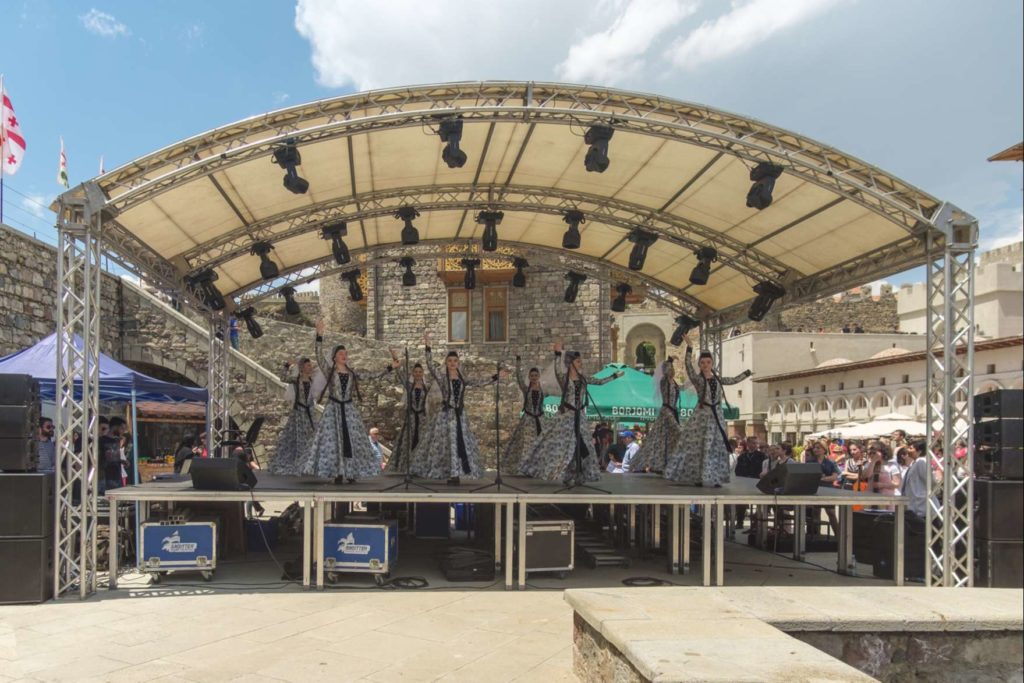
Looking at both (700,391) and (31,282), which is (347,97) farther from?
(31,282)

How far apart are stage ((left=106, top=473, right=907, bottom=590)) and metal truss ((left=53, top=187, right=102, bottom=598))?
258 millimetres

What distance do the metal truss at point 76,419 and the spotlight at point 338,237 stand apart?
3.24 meters

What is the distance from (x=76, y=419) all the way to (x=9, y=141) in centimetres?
1105

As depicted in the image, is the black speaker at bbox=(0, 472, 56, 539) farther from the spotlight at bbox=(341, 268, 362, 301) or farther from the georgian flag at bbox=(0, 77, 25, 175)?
the georgian flag at bbox=(0, 77, 25, 175)

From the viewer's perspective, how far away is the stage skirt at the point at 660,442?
1080 cm

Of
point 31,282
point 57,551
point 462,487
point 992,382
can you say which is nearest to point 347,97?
point 462,487

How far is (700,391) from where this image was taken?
967 centimetres

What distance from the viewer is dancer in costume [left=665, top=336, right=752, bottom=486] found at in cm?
934

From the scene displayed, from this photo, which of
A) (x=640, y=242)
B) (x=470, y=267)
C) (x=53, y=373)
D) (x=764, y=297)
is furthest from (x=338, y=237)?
(x=764, y=297)

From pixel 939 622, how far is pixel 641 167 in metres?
6.46

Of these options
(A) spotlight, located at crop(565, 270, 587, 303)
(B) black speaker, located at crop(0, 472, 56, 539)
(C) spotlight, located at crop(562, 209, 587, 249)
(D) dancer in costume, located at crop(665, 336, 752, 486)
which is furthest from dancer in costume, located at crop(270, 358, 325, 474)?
(D) dancer in costume, located at crop(665, 336, 752, 486)

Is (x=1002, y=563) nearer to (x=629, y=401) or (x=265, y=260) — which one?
(x=629, y=401)

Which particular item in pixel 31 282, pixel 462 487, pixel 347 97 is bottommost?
pixel 462 487

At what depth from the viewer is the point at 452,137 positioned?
8133 millimetres
